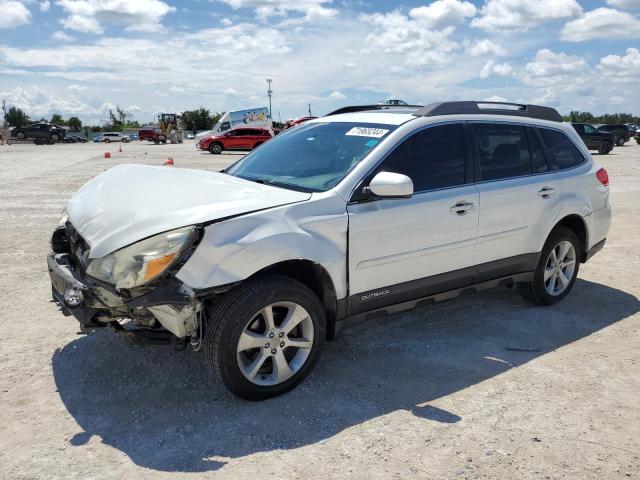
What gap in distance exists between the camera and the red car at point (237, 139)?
109ft

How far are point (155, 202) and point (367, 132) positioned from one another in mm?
1601

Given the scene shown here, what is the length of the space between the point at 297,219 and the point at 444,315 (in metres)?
2.17

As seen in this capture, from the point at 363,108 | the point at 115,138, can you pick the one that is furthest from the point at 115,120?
the point at 363,108

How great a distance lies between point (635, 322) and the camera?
4.88m

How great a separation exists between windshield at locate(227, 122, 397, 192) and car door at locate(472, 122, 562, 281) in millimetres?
963

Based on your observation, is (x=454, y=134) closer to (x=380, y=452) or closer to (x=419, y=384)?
(x=419, y=384)

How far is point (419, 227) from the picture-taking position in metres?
3.92

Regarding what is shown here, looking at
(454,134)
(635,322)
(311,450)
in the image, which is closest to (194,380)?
(311,450)

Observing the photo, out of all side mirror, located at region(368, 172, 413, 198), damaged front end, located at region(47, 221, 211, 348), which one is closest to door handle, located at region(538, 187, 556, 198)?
side mirror, located at region(368, 172, 413, 198)

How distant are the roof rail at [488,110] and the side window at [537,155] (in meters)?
0.20

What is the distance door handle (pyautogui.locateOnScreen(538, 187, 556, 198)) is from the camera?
4.73m

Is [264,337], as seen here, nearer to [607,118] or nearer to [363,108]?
[363,108]

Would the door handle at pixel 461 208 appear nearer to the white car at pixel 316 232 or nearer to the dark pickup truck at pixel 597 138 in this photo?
the white car at pixel 316 232

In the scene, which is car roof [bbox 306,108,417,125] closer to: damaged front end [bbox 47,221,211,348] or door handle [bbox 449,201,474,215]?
door handle [bbox 449,201,474,215]
